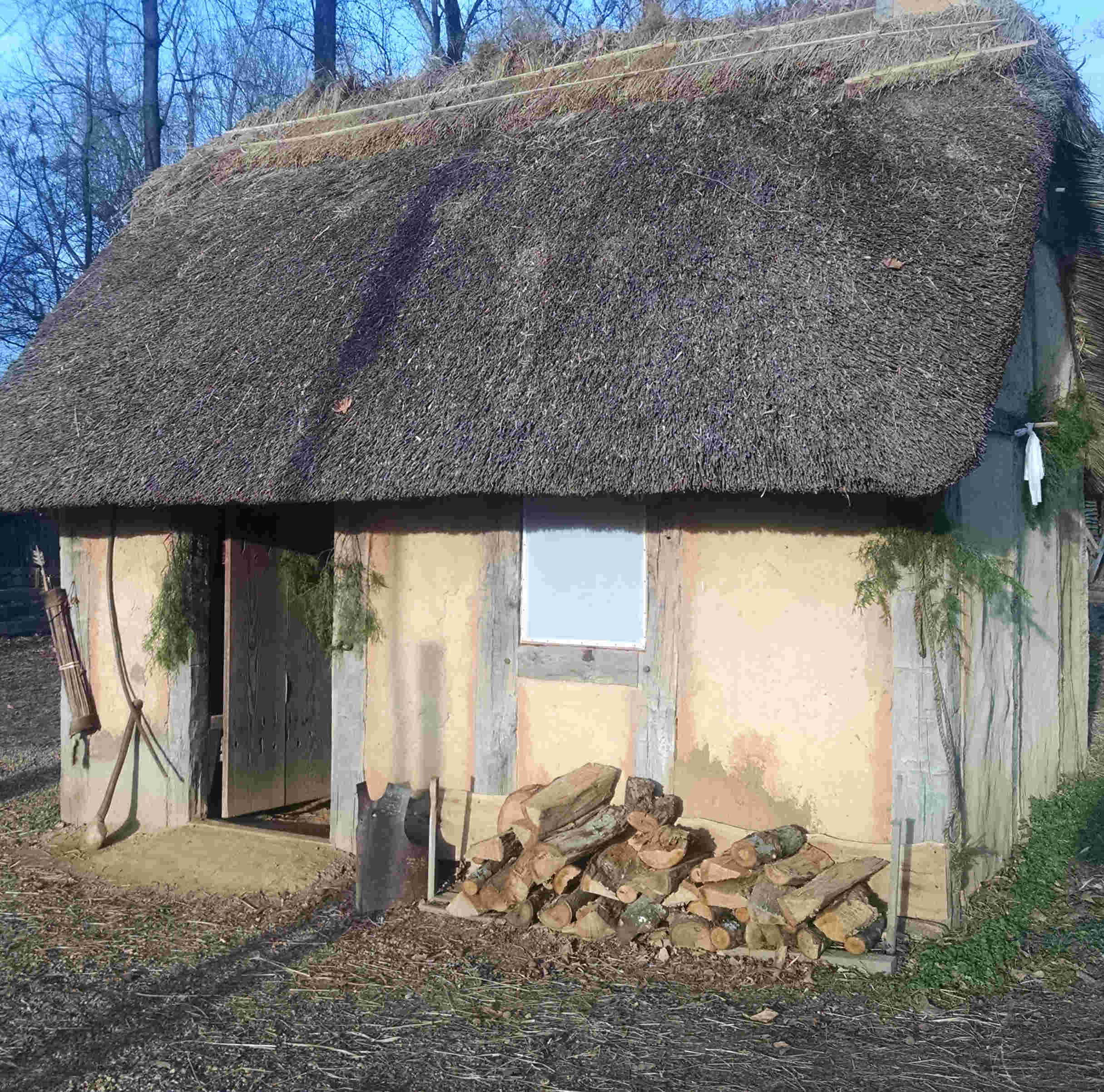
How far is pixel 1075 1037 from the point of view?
4023 mm

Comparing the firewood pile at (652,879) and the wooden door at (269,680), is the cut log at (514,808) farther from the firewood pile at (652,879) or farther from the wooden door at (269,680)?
the wooden door at (269,680)

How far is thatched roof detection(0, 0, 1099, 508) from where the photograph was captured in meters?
4.91

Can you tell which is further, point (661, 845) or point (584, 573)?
point (584, 573)

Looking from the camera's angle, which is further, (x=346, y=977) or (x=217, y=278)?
(x=217, y=278)

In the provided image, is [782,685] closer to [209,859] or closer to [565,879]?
[565,879]

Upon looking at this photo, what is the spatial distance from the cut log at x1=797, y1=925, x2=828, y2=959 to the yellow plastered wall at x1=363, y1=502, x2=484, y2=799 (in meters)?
2.05

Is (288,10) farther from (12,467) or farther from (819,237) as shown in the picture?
(819,237)

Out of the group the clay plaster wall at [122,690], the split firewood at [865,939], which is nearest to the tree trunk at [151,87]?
the clay plaster wall at [122,690]

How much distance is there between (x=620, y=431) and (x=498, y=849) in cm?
209

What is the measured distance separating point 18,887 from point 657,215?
5.07 m

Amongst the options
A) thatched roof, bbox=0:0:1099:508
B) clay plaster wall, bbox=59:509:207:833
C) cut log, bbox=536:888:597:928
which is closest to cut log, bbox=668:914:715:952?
cut log, bbox=536:888:597:928

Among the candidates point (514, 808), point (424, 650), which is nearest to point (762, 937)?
point (514, 808)

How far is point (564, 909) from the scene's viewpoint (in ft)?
16.7

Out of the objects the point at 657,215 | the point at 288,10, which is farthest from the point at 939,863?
the point at 288,10
